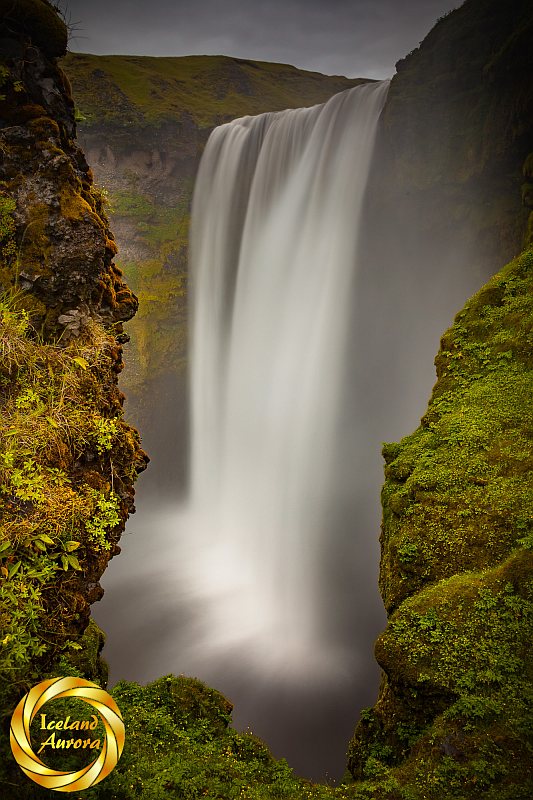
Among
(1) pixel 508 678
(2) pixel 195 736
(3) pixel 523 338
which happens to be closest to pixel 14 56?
(3) pixel 523 338

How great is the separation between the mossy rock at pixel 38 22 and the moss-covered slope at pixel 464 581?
235 inches

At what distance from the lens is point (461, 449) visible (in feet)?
16.7

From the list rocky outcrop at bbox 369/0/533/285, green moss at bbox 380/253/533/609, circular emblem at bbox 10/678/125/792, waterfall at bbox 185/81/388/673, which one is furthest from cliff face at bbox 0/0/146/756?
rocky outcrop at bbox 369/0/533/285

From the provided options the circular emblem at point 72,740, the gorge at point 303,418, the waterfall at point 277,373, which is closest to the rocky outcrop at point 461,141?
the gorge at point 303,418

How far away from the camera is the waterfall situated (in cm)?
1142

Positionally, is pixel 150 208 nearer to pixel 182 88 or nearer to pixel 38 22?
pixel 182 88

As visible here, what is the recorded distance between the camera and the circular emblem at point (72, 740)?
310 cm

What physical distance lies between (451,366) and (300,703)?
653 centimetres

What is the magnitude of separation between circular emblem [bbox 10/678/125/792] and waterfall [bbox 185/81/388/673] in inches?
261

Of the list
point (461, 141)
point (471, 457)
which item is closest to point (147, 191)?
point (461, 141)

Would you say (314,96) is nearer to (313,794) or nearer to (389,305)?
(389,305)

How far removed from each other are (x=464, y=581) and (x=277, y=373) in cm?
1007

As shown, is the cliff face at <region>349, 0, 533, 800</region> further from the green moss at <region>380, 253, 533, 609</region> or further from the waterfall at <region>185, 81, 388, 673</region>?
the waterfall at <region>185, 81, 388, 673</region>

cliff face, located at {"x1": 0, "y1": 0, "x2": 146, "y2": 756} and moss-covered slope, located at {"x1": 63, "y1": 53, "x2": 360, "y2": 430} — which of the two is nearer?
cliff face, located at {"x1": 0, "y1": 0, "x2": 146, "y2": 756}
